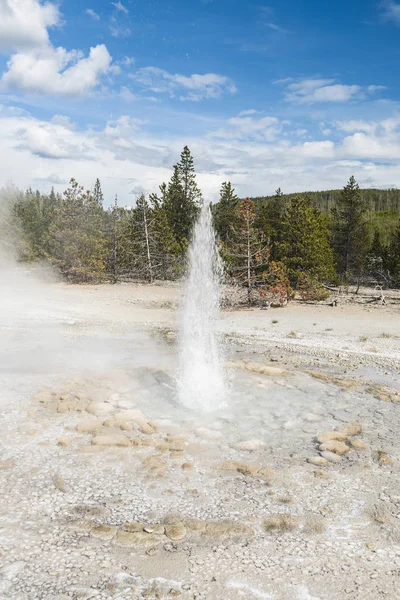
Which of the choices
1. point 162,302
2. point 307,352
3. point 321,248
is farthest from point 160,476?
point 321,248

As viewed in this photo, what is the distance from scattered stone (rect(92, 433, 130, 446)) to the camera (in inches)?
314

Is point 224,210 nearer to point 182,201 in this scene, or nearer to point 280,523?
point 182,201

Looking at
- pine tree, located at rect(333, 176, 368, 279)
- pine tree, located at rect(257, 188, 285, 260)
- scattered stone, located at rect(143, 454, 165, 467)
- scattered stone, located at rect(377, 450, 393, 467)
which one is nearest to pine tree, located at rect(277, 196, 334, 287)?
pine tree, located at rect(257, 188, 285, 260)

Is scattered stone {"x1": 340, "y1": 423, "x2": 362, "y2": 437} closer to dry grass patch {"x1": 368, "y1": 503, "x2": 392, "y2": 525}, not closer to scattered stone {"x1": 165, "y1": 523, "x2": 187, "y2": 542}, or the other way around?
dry grass patch {"x1": 368, "y1": 503, "x2": 392, "y2": 525}

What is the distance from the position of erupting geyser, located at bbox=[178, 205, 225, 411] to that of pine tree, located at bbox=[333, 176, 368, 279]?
23477 mm

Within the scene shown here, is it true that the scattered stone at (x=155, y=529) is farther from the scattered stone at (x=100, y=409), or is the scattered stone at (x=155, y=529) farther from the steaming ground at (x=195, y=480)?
the scattered stone at (x=100, y=409)

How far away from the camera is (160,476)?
7.00 meters

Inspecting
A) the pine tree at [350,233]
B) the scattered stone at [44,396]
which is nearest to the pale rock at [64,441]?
the scattered stone at [44,396]

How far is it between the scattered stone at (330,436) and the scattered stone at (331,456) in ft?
1.27

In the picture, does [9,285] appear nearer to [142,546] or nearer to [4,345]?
[4,345]

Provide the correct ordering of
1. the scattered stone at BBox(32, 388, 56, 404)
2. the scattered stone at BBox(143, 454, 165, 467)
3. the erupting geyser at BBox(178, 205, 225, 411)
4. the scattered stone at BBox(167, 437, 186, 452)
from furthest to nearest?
the erupting geyser at BBox(178, 205, 225, 411) < the scattered stone at BBox(32, 388, 56, 404) < the scattered stone at BBox(167, 437, 186, 452) < the scattered stone at BBox(143, 454, 165, 467)

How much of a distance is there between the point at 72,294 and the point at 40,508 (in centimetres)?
2222

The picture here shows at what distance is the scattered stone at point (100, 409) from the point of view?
30.5ft

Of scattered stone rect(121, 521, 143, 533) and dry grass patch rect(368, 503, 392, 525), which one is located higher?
scattered stone rect(121, 521, 143, 533)
